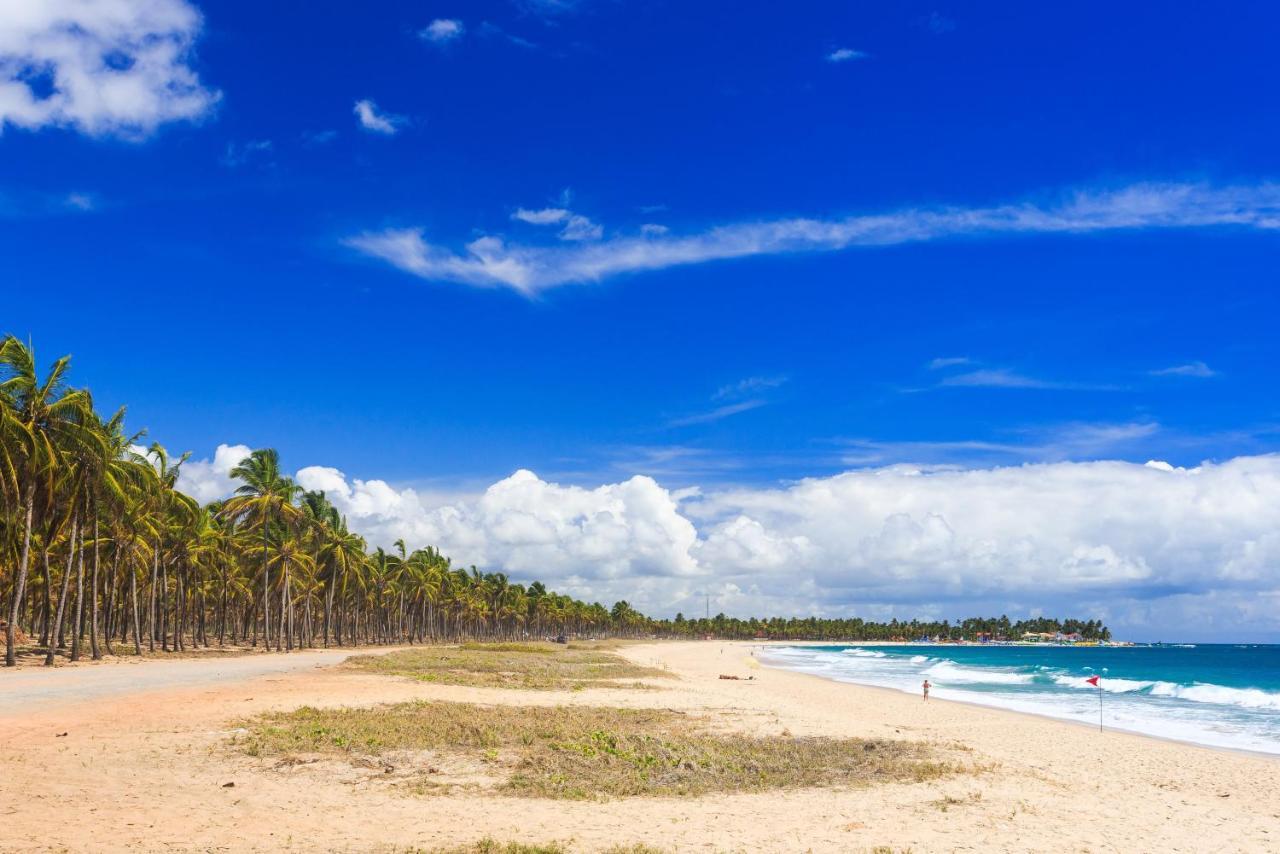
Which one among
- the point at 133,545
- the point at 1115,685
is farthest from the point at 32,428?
the point at 1115,685

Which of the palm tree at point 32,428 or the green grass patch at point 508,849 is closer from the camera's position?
the green grass patch at point 508,849

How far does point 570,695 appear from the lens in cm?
3325

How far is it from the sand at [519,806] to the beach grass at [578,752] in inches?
32.5

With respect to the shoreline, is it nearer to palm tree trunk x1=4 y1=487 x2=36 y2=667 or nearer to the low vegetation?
the low vegetation


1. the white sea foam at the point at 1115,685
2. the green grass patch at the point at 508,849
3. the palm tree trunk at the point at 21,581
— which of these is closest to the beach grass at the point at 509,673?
the palm tree trunk at the point at 21,581

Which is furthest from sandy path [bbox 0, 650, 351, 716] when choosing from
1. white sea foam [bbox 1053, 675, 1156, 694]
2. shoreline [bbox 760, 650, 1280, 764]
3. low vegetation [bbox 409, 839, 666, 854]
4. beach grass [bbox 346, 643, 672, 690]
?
white sea foam [bbox 1053, 675, 1156, 694]

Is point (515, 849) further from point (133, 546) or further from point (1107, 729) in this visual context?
point (133, 546)

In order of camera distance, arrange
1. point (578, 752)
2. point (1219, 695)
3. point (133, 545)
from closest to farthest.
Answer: point (578, 752), point (133, 545), point (1219, 695)

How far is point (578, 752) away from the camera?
18.6m

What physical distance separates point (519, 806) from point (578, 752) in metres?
4.67

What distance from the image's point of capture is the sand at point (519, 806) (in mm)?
11945

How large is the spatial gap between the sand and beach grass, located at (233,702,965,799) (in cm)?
83

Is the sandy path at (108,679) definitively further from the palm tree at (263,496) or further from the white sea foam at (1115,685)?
the white sea foam at (1115,685)

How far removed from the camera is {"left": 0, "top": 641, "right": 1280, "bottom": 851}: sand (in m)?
11.9
